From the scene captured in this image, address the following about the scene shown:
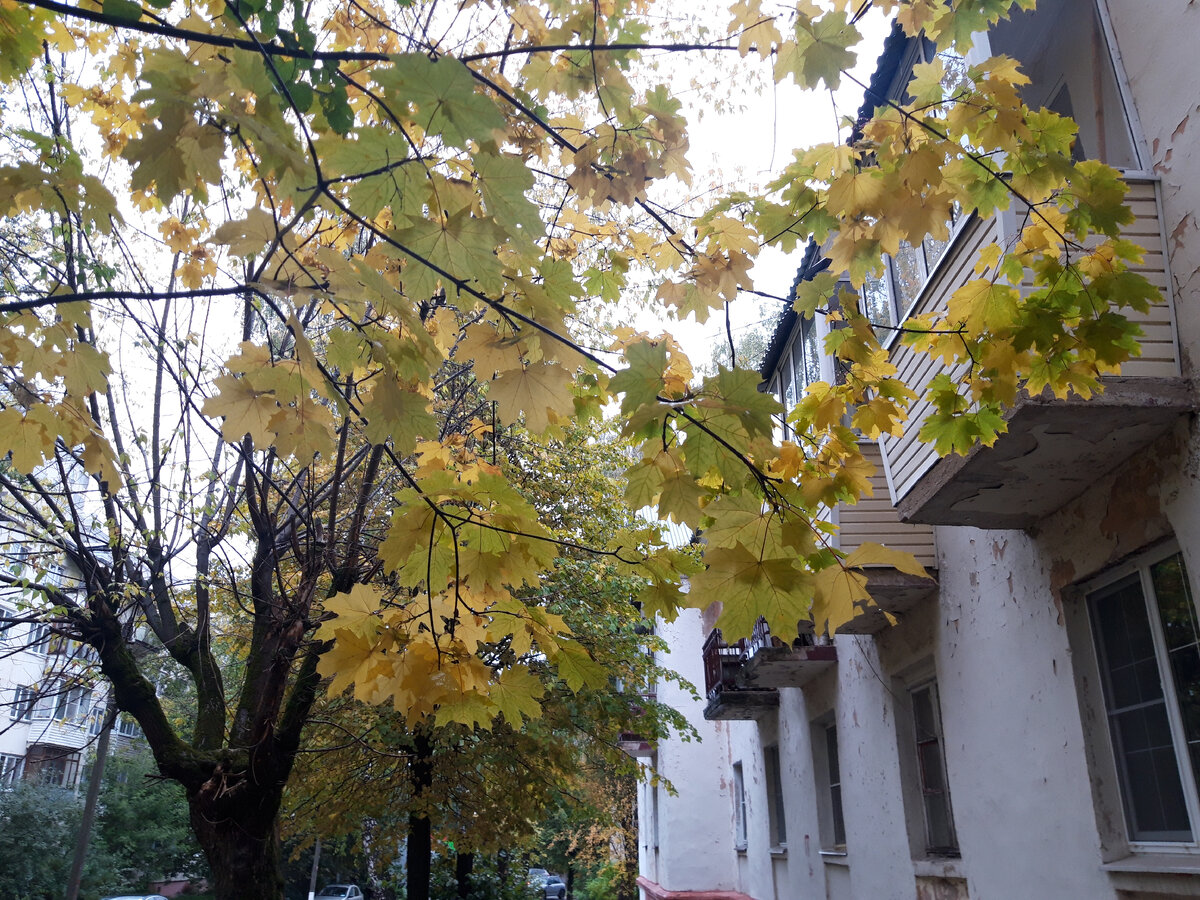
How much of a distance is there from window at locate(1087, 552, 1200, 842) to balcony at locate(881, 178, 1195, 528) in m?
0.61

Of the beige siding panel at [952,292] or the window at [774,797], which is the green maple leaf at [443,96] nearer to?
the beige siding panel at [952,292]

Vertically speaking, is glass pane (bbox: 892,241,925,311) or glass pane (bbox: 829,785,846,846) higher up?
glass pane (bbox: 892,241,925,311)

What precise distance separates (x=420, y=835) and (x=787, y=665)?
5792mm

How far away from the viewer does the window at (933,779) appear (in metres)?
6.77

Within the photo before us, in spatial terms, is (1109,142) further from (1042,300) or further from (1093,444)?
(1042,300)

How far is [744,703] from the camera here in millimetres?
12414

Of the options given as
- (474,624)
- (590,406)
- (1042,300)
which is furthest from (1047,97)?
(474,624)

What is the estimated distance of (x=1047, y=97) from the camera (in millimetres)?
5910

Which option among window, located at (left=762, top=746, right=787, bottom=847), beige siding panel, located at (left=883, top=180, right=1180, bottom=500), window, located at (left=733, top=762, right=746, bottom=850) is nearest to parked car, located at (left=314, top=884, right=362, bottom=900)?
window, located at (left=733, top=762, right=746, bottom=850)

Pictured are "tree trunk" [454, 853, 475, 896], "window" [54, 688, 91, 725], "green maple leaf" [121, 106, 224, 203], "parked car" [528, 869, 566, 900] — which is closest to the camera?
"green maple leaf" [121, 106, 224, 203]

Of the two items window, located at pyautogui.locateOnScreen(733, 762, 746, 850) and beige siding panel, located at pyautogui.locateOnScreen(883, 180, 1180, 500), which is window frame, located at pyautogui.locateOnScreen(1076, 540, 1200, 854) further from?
window, located at pyautogui.locateOnScreen(733, 762, 746, 850)

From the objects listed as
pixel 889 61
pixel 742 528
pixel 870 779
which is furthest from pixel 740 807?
pixel 742 528

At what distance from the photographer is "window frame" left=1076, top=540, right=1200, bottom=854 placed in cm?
395

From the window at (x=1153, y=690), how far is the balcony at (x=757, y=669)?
246 centimetres
